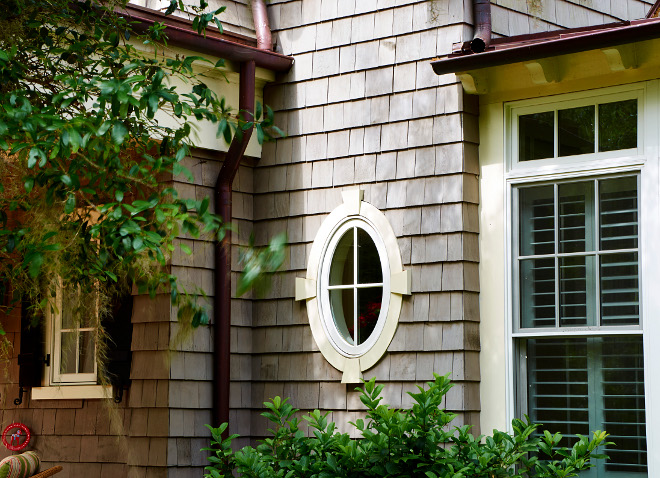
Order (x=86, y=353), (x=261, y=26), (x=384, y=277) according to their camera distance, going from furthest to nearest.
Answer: (x=86, y=353), (x=261, y=26), (x=384, y=277)

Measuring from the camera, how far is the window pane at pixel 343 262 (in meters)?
6.09

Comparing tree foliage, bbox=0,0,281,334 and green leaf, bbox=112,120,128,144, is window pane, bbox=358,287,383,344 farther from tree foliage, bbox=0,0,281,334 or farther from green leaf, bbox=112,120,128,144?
green leaf, bbox=112,120,128,144

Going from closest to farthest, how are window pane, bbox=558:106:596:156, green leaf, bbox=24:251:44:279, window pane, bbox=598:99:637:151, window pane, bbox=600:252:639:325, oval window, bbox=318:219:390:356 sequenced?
green leaf, bbox=24:251:44:279, window pane, bbox=600:252:639:325, window pane, bbox=598:99:637:151, window pane, bbox=558:106:596:156, oval window, bbox=318:219:390:356

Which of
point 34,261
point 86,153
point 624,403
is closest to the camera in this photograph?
point 34,261

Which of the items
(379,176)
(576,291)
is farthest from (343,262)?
(576,291)

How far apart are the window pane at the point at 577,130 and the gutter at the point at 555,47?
43 cm

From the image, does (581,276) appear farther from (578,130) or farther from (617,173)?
(578,130)

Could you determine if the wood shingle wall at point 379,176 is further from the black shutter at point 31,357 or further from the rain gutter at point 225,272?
the black shutter at point 31,357

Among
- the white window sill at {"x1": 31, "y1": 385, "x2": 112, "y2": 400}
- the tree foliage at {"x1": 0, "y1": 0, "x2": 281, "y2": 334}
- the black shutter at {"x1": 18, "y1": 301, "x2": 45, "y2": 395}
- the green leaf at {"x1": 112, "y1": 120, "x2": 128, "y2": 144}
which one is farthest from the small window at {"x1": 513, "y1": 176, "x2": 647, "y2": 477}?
the black shutter at {"x1": 18, "y1": 301, "x2": 45, "y2": 395}

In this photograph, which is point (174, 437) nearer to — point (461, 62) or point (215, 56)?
point (215, 56)

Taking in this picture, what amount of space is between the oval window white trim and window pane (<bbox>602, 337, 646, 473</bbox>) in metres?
1.21

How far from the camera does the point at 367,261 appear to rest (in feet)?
19.7

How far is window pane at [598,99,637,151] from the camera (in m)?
5.25

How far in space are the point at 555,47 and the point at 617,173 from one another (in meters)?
0.74
